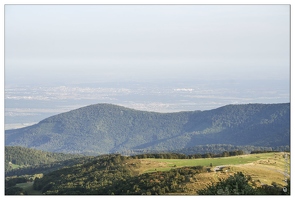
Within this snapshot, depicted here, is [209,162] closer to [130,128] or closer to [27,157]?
[27,157]

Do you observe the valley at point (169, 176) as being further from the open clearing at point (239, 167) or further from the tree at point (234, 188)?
the tree at point (234, 188)

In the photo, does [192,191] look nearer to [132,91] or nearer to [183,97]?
[132,91]

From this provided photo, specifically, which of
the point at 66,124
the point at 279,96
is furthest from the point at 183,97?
the point at 66,124

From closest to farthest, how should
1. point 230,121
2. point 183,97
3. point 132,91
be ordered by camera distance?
point 132,91, point 183,97, point 230,121

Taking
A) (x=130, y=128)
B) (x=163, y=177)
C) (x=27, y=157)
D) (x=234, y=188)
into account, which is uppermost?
(x=234, y=188)

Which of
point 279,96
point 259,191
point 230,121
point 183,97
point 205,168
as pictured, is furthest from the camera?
point 230,121

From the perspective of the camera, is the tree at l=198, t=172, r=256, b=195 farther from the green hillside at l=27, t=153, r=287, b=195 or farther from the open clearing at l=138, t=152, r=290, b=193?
the open clearing at l=138, t=152, r=290, b=193

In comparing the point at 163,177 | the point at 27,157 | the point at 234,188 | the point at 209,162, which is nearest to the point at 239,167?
the point at 209,162

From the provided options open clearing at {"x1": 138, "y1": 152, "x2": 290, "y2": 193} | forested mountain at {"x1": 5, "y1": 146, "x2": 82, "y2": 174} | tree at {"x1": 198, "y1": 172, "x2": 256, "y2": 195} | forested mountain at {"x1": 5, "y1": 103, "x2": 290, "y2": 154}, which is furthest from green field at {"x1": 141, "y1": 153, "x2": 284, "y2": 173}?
forested mountain at {"x1": 5, "y1": 103, "x2": 290, "y2": 154}
